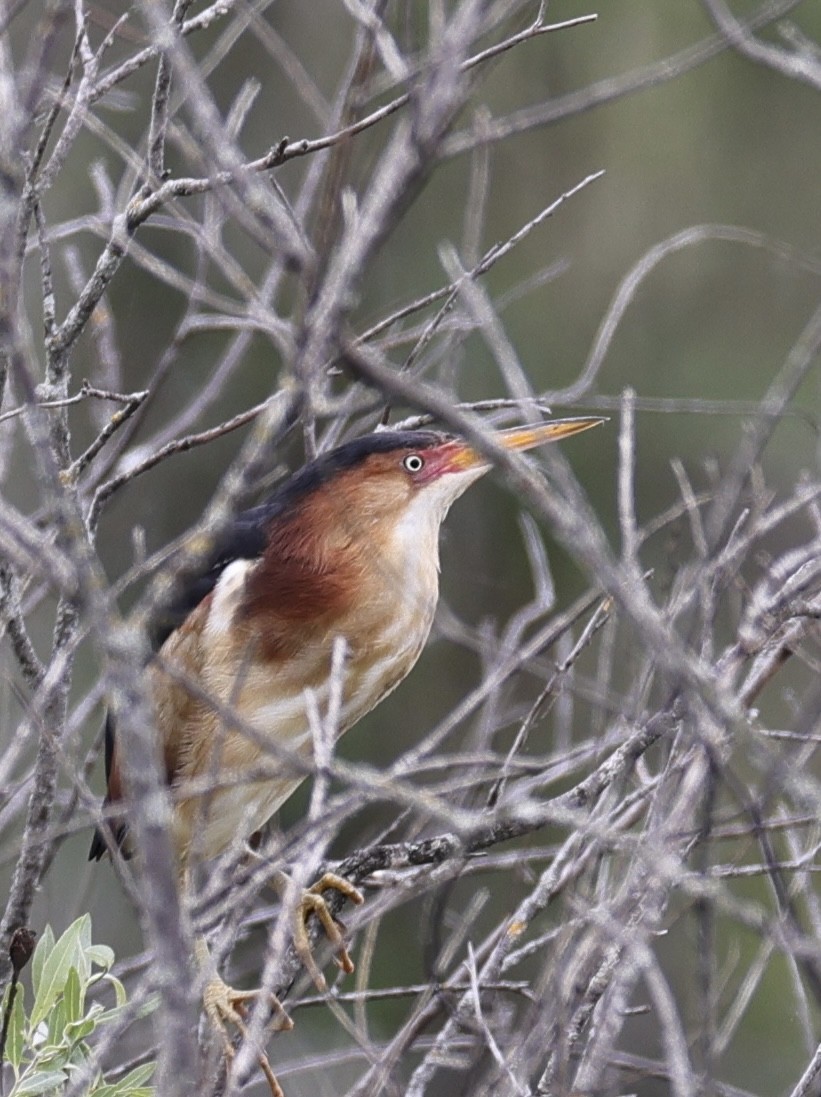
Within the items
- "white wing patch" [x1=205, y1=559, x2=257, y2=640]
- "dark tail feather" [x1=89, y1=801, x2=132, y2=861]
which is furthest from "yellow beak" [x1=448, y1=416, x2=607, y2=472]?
"dark tail feather" [x1=89, y1=801, x2=132, y2=861]

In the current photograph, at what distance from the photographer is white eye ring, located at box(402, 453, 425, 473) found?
2740mm

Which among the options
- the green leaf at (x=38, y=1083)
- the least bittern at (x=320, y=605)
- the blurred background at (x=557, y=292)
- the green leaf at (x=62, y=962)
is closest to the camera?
the green leaf at (x=38, y=1083)

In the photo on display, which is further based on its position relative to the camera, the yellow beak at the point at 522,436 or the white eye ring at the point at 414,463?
the white eye ring at the point at 414,463

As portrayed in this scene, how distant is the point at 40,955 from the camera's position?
6.70ft

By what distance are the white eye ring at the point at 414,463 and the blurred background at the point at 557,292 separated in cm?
310

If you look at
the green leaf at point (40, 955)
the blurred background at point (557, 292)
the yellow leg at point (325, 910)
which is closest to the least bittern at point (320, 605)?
the yellow leg at point (325, 910)

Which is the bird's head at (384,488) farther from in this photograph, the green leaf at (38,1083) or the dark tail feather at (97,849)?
the green leaf at (38,1083)

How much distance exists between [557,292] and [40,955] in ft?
20.3

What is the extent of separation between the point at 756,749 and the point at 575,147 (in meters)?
7.23

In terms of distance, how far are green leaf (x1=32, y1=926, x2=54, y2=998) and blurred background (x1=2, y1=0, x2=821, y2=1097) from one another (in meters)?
3.83

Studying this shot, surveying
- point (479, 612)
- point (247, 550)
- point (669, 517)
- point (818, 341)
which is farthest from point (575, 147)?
point (818, 341)

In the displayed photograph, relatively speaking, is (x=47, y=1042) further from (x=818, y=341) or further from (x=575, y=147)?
(x=575, y=147)

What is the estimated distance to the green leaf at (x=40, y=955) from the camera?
2.01 metres

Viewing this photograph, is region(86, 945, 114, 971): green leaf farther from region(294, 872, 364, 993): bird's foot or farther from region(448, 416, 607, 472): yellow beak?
region(448, 416, 607, 472): yellow beak
